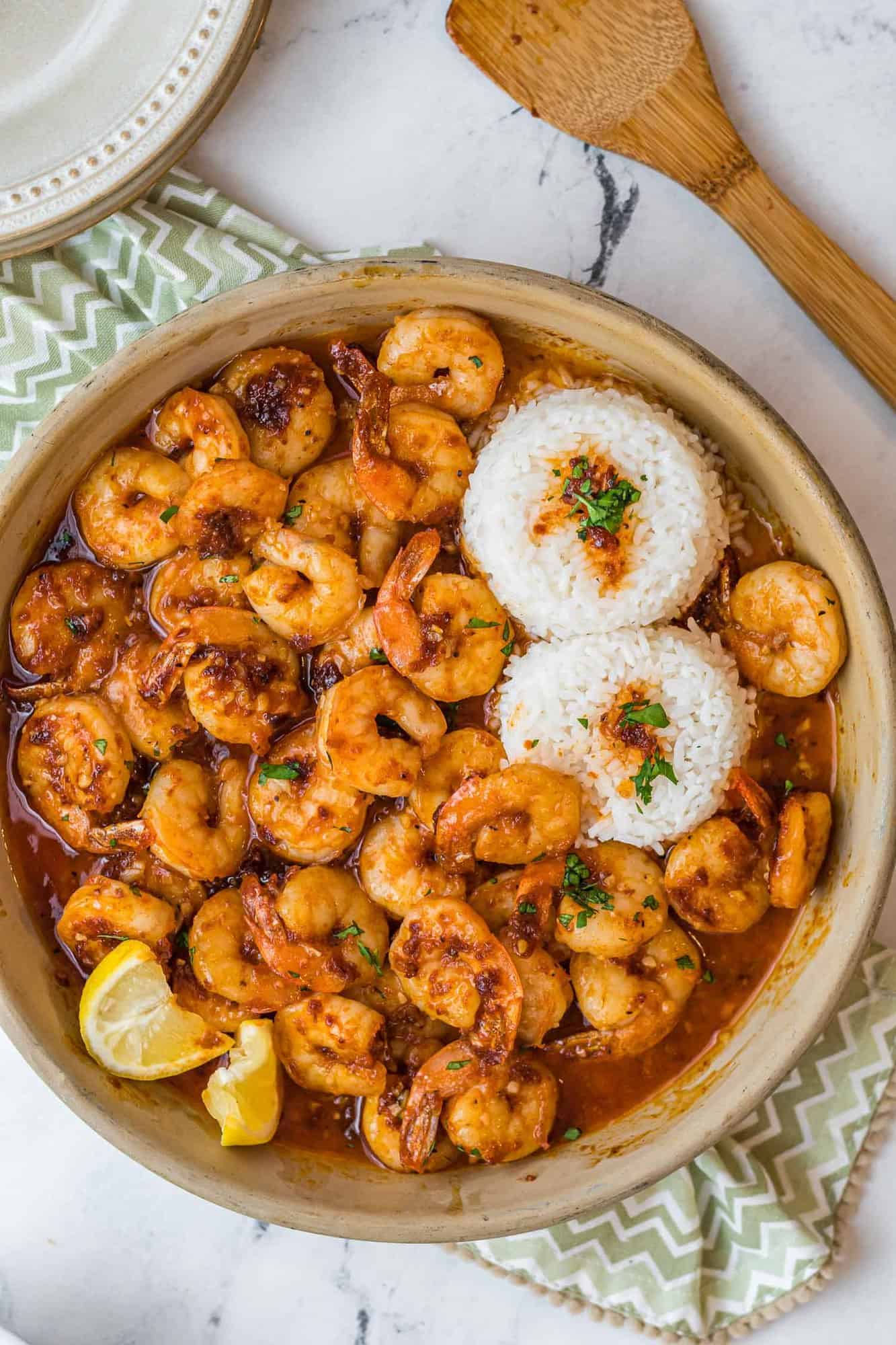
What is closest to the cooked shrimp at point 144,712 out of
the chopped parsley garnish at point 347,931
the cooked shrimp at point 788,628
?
the chopped parsley garnish at point 347,931

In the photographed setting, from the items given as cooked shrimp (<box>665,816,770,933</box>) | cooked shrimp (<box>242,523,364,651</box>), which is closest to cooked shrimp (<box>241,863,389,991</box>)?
cooked shrimp (<box>242,523,364,651</box>)

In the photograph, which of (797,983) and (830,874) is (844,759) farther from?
(797,983)

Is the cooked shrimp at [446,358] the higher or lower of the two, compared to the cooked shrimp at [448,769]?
higher

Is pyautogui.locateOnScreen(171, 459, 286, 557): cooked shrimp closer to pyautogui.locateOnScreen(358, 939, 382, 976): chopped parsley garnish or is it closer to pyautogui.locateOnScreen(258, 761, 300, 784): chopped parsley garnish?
pyautogui.locateOnScreen(258, 761, 300, 784): chopped parsley garnish

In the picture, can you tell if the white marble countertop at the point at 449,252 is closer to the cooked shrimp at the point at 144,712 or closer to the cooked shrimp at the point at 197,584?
the cooked shrimp at the point at 197,584

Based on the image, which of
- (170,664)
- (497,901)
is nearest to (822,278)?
(497,901)

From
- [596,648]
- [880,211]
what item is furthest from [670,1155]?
[880,211]

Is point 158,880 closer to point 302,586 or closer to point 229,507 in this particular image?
point 302,586
